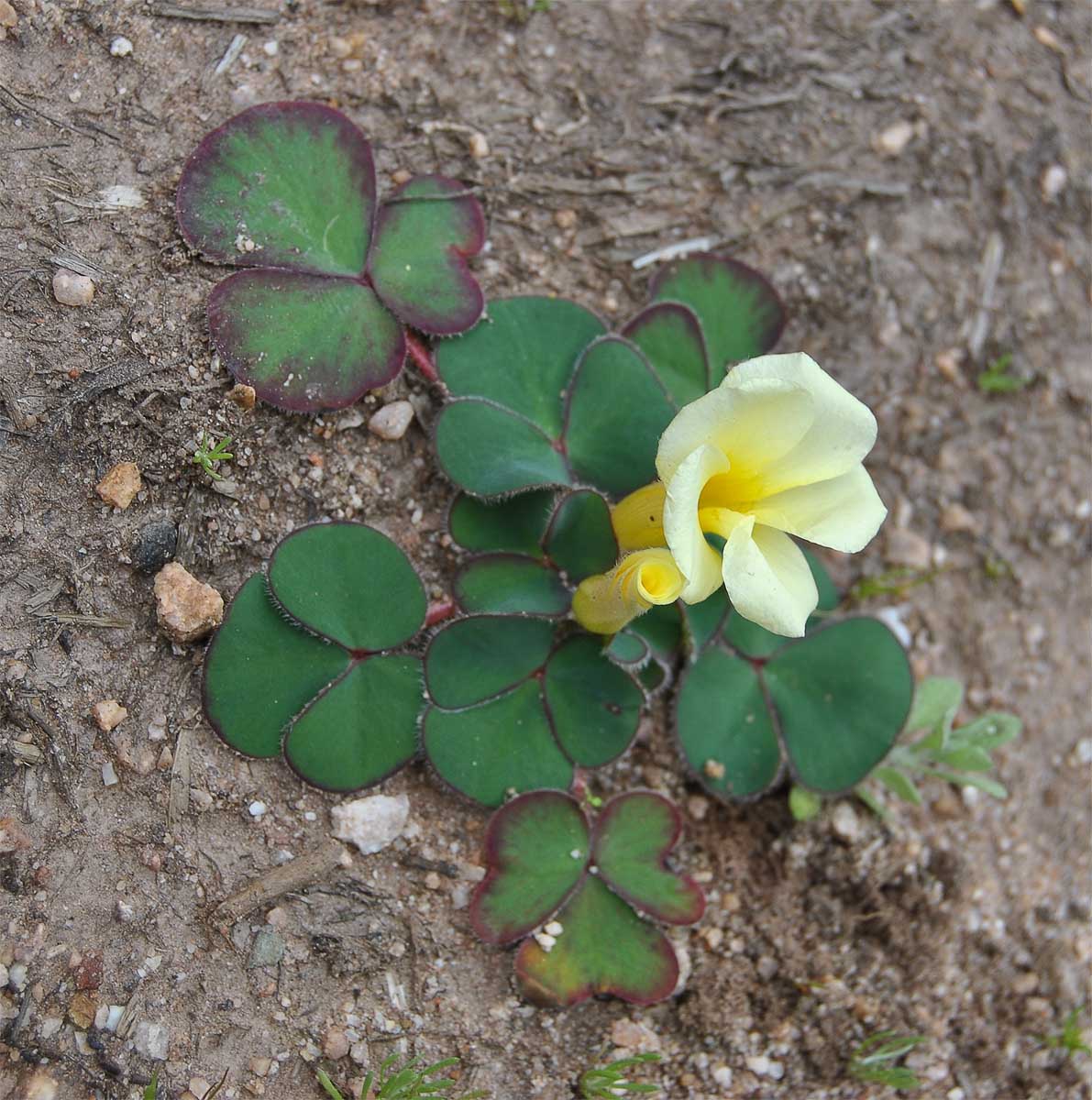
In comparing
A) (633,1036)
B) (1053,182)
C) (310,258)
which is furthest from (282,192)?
(1053,182)

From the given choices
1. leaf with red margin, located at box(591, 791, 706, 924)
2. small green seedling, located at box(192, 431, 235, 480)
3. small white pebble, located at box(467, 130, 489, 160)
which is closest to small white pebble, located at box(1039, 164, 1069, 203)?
small white pebble, located at box(467, 130, 489, 160)

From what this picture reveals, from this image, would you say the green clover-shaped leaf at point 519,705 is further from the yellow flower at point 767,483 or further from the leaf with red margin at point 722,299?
the leaf with red margin at point 722,299

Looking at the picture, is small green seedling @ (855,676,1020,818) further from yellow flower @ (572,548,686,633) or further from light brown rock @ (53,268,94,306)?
light brown rock @ (53,268,94,306)

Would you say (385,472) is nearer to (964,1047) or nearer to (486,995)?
(486,995)

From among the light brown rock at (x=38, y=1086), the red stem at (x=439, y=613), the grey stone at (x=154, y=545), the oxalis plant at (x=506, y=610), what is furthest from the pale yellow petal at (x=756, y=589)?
the light brown rock at (x=38, y=1086)

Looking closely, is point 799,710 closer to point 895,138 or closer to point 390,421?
point 390,421

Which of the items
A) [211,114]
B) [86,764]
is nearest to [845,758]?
[86,764]
